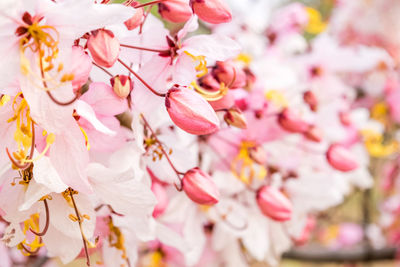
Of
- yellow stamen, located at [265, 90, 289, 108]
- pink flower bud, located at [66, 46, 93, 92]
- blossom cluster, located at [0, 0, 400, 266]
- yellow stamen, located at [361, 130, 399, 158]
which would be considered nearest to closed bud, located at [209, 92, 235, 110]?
blossom cluster, located at [0, 0, 400, 266]

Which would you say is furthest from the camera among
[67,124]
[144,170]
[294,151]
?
[294,151]

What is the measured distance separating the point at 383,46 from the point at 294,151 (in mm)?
763

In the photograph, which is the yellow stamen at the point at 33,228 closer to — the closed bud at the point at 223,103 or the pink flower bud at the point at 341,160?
the closed bud at the point at 223,103

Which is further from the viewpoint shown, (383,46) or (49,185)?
(383,46)

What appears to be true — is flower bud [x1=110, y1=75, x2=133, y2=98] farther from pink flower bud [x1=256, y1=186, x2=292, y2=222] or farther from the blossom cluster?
pink flower bud [x1=256, y1=186, x2=292, y2=222]

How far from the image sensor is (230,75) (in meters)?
0.34

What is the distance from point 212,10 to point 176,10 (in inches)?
0.9

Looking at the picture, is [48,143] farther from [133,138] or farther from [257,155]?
[257,155]

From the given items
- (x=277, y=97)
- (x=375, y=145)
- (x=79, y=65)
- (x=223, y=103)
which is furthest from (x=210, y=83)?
(x=375, y=145)

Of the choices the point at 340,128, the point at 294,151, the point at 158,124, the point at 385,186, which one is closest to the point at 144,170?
the point at 158,124

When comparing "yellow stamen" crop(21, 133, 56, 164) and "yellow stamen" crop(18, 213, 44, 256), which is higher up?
"yellow stamen" crop(21, 133, 56, 164)

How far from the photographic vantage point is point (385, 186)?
105cm

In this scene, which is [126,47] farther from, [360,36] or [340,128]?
[360,36]

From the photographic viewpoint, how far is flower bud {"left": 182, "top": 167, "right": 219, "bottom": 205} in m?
0.33
